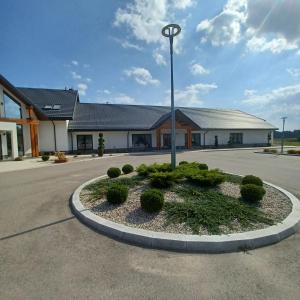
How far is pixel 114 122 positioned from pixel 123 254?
2809 cm

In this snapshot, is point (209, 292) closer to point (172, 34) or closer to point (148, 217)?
point (148, 217)

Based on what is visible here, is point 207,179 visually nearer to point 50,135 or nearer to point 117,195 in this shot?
point 117,195

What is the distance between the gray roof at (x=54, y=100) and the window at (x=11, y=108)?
117 inches

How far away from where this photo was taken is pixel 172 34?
8.57m

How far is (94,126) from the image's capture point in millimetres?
28625

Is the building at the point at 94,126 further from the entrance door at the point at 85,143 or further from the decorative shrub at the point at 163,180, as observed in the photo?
the decorative shrub at the point at 163,180

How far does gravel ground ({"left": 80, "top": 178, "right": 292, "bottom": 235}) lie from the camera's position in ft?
15.3

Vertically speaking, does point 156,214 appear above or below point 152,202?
below

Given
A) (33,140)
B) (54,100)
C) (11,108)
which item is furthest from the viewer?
(54,100)

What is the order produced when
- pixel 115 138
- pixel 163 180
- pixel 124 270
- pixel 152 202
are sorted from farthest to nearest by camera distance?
1. pixel 115 138
2. pixel 163 180
3. pixel 152 202
4. pixel 124 270

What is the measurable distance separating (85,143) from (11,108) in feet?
30.7

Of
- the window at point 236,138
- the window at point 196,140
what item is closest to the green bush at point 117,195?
the window at point 196,140

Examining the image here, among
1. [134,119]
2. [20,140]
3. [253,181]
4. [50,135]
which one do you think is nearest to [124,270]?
[253,181]

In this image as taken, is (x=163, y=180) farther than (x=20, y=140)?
No
